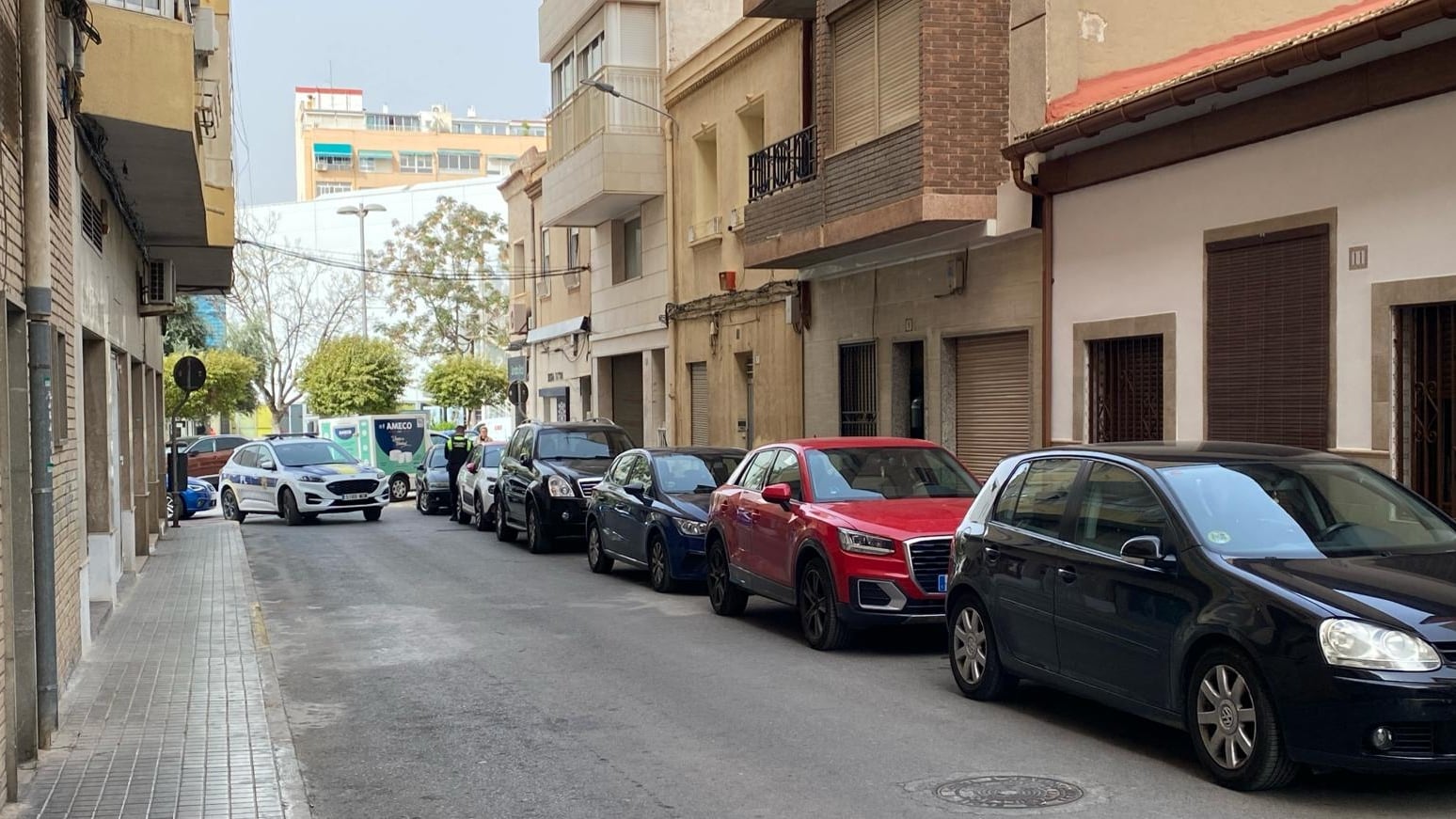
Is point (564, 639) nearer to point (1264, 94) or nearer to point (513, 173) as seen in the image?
point (1264, 94)

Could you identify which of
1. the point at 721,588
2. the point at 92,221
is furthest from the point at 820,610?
the point at 92,221

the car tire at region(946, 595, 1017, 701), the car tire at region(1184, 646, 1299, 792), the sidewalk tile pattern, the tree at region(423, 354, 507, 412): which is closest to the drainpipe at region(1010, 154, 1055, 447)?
the car tire at region(946, 595, 1017, 701)

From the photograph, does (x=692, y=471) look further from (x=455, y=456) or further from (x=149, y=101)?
(x=455, y=456)

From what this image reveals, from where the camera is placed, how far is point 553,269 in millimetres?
36625

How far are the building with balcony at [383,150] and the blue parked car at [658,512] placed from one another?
88.9 metres

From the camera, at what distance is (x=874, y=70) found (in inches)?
698

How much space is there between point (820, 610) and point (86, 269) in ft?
23.1

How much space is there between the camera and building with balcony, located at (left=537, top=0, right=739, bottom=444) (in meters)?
27.8

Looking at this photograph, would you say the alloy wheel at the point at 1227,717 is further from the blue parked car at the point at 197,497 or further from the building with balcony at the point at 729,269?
the blue parked car at the point at 197,497

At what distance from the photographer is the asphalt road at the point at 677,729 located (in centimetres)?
662

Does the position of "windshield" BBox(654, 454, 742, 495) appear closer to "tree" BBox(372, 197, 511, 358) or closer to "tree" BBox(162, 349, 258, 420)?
"tree" BBox(162, 349, 258, 420)

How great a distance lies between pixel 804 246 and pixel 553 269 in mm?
18256

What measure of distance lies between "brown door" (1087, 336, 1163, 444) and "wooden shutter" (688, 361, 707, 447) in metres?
12.5

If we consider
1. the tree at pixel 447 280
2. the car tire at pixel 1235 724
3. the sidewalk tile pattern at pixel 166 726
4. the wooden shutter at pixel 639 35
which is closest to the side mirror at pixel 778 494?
the sidewalk tile pattern at pixel 166 726
